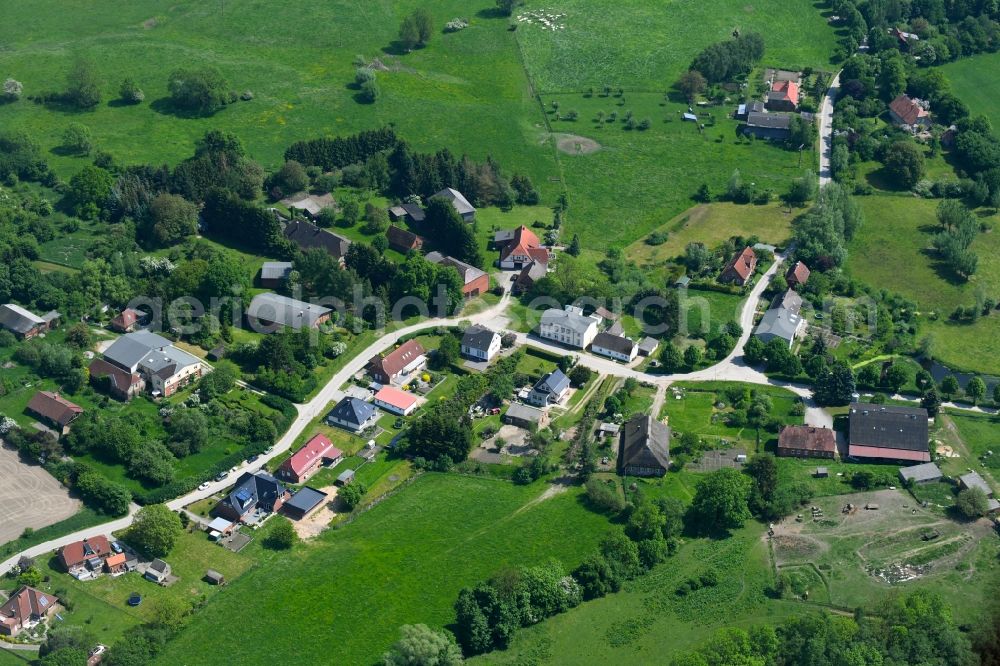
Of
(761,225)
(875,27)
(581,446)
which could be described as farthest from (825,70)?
(581,446)

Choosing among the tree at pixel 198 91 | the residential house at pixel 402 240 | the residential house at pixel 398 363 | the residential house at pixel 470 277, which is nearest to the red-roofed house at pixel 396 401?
the residential house at pixel 398 363

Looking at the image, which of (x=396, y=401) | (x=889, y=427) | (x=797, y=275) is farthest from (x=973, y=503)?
(x=396, y=401)

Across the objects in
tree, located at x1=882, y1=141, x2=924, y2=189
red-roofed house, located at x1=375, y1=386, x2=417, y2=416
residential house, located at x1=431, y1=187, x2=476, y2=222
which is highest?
tree, located at x1=882, y1=141, x2=924, y2=189

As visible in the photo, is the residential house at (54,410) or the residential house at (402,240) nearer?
the residential house at (54,410)

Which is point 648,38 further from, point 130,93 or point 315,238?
point 130,93

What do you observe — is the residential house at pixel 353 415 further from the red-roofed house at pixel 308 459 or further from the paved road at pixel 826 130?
the paved road at pixel 826 130

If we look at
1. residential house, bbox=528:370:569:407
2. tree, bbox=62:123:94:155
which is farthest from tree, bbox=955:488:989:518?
tree, bbox=62:123:94:155

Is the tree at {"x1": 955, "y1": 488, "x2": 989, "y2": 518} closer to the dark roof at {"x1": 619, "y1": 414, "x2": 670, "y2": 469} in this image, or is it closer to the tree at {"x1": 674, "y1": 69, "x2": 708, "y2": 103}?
the dark roof at {"x1": 619, "y1": 414, "x2": 670, "y2": 469}
